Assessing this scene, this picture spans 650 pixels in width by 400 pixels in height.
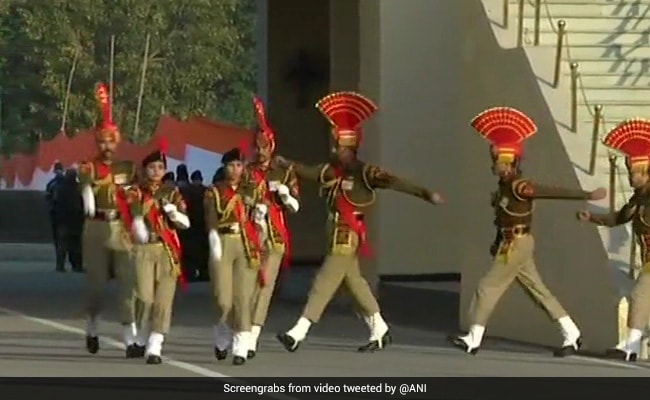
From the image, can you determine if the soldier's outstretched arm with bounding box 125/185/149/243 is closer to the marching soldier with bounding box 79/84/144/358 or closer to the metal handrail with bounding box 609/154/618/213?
the marching soldier with bounding box 79/84/144/358

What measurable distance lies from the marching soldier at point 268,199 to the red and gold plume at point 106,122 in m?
1.14

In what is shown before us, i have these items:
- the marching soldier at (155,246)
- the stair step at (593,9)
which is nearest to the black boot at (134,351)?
the marching soldier at (155,246)

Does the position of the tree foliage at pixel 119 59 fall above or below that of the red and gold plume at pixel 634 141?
above

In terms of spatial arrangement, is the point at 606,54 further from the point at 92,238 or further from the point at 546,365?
the point at 92,238

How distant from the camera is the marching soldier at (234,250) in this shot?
14273 millimetres

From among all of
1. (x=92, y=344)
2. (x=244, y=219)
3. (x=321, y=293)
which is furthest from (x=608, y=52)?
(x=92, y=344)

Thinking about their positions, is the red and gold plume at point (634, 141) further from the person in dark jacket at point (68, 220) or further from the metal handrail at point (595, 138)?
the person in dark jacket at point (68, 220)

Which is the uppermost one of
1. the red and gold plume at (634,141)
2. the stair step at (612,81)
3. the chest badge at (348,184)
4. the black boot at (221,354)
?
the stair step at (612,81)

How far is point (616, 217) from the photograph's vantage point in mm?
14828

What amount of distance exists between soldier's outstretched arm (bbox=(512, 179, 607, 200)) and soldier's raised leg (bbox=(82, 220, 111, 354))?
3337 millimetres

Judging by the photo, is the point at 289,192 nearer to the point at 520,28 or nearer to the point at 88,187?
the point at 88,187

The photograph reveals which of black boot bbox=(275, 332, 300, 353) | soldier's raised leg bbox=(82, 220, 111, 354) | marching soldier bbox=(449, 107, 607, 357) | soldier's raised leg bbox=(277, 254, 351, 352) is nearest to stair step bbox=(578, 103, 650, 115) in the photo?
marching soldier bbox=(449, 107, 607, 357)

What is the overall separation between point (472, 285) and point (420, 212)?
115 inches

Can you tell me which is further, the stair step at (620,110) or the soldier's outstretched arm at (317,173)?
the stair step at (620,110)
